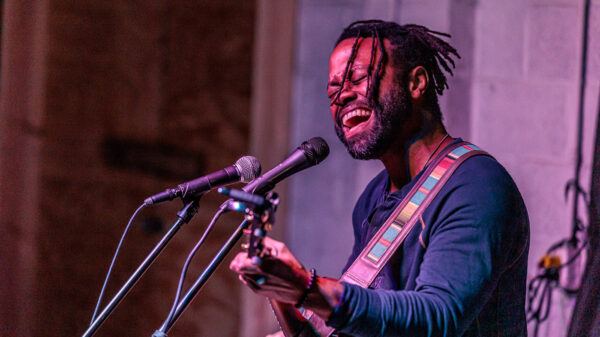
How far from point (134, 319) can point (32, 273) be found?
0.93 meters

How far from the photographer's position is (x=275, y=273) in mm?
1112

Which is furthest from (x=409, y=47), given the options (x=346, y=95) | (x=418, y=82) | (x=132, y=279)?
(x=132, y=279)

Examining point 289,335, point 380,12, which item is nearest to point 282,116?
point 380,12

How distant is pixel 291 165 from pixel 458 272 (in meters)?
0.44

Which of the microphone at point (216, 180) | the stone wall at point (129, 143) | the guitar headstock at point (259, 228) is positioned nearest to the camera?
the guitar headstock at point (259, 228)

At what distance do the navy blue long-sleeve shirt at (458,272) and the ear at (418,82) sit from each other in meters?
0.24

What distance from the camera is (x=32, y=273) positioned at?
337cm

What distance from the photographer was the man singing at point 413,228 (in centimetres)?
119

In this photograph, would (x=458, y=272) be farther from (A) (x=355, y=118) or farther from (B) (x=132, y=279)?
(B) (x=132, y=279)

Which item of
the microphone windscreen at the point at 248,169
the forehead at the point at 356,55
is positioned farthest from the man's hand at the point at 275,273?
the forehead at the point at 356,55

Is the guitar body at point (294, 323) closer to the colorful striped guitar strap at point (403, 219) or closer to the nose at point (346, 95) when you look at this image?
the colorful striped guitar strap at point (403, 219)

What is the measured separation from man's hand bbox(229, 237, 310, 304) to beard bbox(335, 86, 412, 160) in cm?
53

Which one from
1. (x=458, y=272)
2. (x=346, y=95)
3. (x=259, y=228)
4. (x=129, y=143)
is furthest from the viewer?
(x=129, y=143)

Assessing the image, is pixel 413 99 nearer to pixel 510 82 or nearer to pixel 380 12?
pixel 510 82
